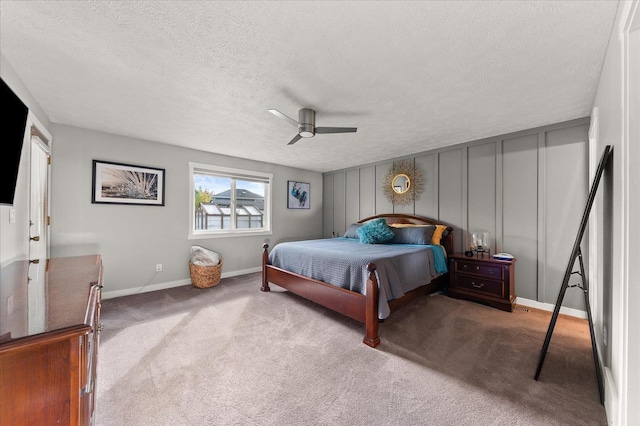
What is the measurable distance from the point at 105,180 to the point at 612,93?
5220mm

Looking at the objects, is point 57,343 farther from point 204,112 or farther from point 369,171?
point 369,171

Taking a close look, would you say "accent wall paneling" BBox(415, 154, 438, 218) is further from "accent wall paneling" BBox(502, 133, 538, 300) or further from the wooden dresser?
the wooden dresser

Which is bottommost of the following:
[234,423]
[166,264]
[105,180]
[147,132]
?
[234,423]

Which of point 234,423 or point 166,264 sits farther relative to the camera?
point 166,264

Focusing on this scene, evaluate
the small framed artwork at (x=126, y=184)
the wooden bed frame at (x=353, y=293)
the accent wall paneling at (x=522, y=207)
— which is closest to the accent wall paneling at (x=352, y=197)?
the wooden bed frame at (x=353, y=293)

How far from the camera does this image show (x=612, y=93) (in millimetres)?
1596

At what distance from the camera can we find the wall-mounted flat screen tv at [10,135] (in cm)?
151

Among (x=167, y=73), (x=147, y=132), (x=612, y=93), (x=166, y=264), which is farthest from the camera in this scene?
(x=166, y=264)

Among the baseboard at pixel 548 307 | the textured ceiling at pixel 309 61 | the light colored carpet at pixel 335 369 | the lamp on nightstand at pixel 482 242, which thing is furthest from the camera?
the lamp on nightstand at pixel 482 242

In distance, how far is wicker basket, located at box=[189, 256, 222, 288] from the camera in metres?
4.00

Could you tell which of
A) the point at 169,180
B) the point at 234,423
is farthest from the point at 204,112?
the point at 234,423

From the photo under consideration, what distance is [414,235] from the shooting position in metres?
3.99

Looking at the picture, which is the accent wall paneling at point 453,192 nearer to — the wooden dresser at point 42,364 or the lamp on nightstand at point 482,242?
the lamp on nightstand at point 482,242

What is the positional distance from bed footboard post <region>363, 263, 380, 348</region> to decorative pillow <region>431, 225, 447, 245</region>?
1995 millimetres
